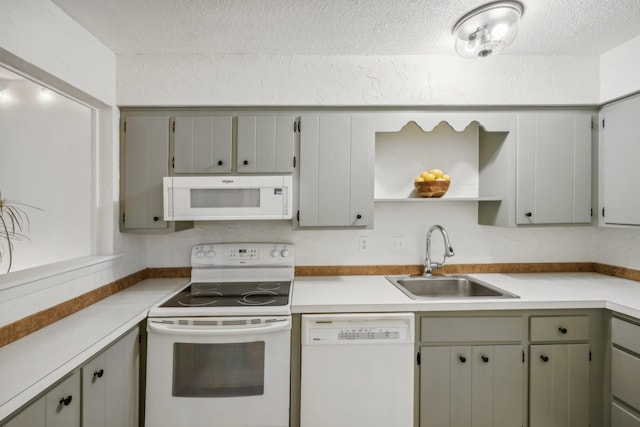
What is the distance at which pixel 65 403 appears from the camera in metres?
1.08

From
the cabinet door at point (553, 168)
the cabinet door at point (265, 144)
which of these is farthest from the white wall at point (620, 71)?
the cabinet door at point (265, 144)

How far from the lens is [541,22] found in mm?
1668

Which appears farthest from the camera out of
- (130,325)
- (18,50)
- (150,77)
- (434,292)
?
(434,292)

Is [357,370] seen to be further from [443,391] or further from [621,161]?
[621,161]

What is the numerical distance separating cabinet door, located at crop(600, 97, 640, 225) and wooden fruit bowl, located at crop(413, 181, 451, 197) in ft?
3.25

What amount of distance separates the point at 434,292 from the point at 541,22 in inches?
68.2

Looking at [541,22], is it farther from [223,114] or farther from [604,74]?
[223,114]

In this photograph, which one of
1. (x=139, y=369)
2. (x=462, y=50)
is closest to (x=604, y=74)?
(x=462, y=50)

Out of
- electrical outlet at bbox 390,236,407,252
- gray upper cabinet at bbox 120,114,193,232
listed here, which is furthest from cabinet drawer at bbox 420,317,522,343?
gray upper cabinet at bbox 120,114,193,232

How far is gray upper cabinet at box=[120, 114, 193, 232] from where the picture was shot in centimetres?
198

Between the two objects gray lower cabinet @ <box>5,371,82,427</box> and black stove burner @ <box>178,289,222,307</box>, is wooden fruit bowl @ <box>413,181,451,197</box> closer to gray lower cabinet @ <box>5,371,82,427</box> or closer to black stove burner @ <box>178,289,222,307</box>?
black stove burner @ <box>178,289,222,307</box>

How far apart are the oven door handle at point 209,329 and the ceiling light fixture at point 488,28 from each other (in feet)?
5.76

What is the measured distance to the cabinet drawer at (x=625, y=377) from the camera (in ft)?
5.13

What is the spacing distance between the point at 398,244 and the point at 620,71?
175 centimetres
